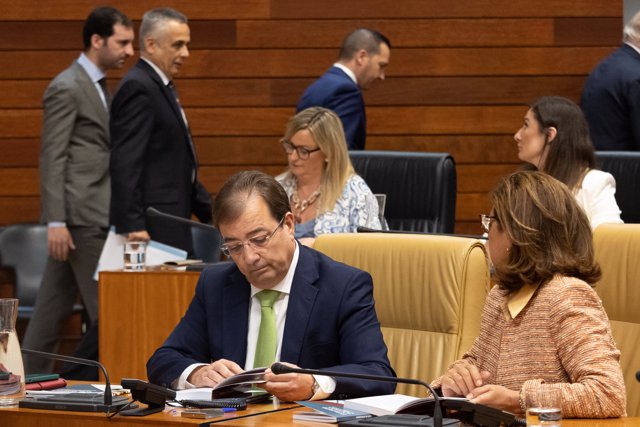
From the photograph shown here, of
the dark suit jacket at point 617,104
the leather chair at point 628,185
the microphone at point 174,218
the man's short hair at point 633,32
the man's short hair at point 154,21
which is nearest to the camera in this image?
the microphone at point 174,218

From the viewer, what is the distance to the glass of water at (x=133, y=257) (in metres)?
4.99

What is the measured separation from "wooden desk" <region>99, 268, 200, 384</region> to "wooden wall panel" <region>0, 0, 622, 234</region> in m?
2.19

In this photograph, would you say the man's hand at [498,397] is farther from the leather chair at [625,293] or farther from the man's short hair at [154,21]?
the man's short hair at [154,21]

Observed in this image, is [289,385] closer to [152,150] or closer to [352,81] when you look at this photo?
[152,150]

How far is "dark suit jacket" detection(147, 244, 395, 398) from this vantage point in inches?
126

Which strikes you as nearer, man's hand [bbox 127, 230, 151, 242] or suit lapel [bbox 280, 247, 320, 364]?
suit lapel [bbox 280, 247, 320, 364]

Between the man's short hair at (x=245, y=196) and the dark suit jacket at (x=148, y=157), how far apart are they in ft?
7.96

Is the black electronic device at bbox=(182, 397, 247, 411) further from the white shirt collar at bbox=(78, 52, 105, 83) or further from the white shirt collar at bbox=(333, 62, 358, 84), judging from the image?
the white shirt collar at bbox=(333, 62, 358, 84)

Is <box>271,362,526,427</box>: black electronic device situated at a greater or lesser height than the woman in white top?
lesser

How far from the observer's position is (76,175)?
611 centimetres

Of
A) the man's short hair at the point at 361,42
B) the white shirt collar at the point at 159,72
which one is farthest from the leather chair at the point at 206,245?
the man's short hair at the point at 361,42

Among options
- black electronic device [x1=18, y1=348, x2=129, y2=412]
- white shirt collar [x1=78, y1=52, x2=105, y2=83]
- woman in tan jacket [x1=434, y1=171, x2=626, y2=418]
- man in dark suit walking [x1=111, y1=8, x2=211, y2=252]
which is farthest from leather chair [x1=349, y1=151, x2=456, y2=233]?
black electronic device [x1=18, y1=348, x2=129, y2=412]

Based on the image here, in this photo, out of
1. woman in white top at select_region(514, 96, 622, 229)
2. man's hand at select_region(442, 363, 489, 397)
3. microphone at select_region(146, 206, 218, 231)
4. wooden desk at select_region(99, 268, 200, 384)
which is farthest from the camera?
microphone at select_region(146, 206, 218, 231)

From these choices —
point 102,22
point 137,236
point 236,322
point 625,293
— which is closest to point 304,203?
point 137,236
